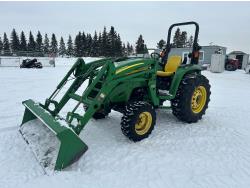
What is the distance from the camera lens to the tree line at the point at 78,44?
53847 millimetres

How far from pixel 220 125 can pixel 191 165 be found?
215 centimetres

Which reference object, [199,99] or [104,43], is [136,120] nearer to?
[199,99]

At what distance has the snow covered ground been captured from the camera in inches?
120

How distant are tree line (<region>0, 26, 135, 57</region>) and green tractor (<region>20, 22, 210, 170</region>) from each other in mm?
40676

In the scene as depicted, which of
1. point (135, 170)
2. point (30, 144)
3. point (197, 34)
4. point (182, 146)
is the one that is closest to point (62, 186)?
point (135, 170)

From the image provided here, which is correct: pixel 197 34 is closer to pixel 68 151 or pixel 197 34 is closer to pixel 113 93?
pixel 113 93

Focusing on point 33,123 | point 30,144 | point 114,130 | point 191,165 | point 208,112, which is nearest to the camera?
point 191,165

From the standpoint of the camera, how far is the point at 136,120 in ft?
13.3

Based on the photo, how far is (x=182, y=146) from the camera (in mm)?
4148

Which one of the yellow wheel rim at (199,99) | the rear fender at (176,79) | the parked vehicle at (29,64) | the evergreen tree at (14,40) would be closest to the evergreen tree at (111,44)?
the evergreen tree at (14,40)

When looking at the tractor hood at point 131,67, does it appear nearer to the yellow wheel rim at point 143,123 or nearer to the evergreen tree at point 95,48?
the yellow wheel rim at point 143,123

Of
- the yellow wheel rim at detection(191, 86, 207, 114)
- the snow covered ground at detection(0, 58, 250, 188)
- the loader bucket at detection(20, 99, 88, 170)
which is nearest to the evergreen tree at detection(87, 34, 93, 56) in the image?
the snow covered ground at detection(0, 58, 250, 188)

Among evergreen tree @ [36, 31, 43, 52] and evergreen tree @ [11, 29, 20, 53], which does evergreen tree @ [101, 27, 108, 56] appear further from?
evergreen tree @ [11, 29, 20, 53]

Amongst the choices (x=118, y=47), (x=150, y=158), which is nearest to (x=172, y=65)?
(x=150, y=158)
